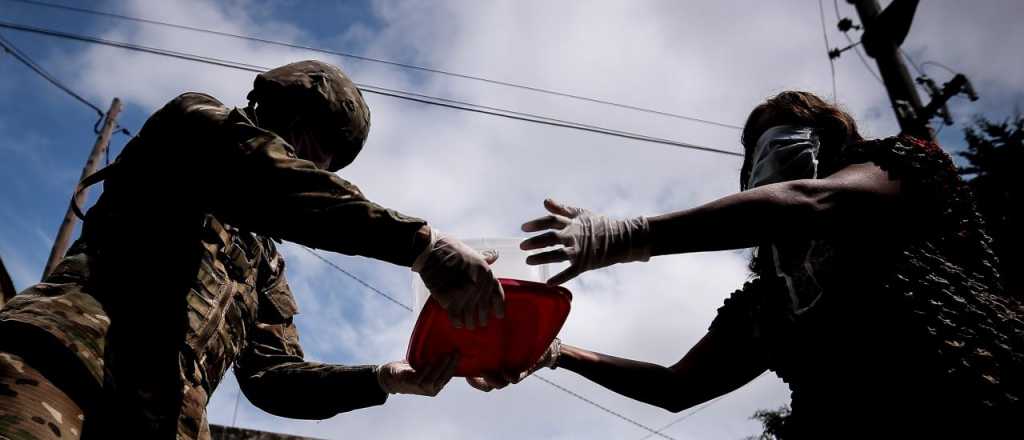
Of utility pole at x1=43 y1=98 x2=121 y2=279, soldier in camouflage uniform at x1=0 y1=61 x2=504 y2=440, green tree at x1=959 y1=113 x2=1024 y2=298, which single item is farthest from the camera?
utility pole at x1=43 y1=98 x2=121 y2=279

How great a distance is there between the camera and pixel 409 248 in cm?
172

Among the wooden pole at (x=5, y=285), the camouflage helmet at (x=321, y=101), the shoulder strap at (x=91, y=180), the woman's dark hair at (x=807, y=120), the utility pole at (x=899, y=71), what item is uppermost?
the utility pole at (x=899, y=71)

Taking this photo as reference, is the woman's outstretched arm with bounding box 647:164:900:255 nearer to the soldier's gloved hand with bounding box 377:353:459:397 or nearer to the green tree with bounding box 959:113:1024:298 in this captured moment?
the soldier's gloved hand with bounding box 377:353:459:397

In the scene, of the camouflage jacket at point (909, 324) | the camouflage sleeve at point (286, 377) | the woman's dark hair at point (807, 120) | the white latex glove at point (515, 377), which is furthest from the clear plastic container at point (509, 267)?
the woman's dark hair at point (807, 120)

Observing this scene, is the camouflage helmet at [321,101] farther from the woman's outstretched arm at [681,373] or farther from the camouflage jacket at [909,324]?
the camouflage jacket at [909,324]

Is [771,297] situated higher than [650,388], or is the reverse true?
[771,297]

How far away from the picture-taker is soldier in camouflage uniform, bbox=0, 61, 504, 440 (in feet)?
4.83

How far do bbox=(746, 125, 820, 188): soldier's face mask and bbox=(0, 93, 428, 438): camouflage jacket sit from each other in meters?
1.53

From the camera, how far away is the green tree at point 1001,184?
7.62m

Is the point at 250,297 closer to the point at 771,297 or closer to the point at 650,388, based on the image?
the point at 650,388

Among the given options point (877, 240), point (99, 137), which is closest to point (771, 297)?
point (877, 240)

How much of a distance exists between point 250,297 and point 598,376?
4.97 ft

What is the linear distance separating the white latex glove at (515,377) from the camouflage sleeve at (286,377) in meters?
0.41

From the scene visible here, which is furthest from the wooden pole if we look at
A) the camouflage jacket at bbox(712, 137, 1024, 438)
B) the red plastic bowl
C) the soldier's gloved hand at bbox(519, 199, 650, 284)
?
the camouflage jacket at bbox(712, 137, 1024, 438)
